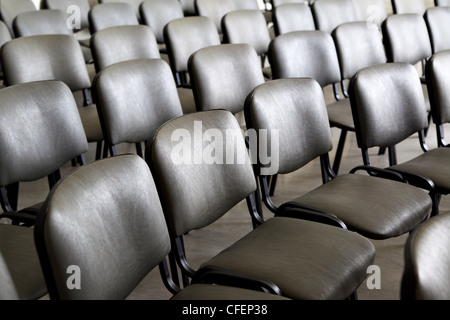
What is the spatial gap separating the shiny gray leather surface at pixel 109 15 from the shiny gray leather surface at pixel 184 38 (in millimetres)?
890

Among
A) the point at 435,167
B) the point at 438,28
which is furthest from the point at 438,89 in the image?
the point at 438,28

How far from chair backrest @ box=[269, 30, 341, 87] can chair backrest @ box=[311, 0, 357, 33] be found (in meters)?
1.28

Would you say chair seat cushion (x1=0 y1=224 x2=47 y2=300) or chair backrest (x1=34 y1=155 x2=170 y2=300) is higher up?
chair backrest (x1=34 y1=155 x2=170 y2=300)

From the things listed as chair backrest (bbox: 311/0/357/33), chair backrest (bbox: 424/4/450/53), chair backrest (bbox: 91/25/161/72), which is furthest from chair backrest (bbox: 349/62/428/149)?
chair backrest (bbox: 311/0/357/33)

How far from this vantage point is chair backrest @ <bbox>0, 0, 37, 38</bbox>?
4680 mm

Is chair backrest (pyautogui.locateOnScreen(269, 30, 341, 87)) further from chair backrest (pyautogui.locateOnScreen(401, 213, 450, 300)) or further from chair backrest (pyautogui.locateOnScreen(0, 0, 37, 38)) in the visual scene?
chair backrest (pyautogui.locateOnScreen(0, 0, 37, 38))

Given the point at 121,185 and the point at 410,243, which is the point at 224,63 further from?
the point at 410,243

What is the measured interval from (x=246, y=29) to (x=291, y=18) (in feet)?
1.61

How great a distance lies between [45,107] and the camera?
2244 mm

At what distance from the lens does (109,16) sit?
4.51m

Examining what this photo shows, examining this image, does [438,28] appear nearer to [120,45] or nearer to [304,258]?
[120,45]

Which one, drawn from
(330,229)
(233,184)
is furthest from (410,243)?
(233,184)
